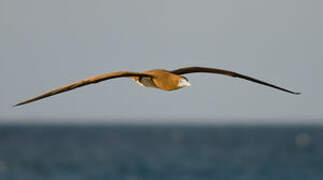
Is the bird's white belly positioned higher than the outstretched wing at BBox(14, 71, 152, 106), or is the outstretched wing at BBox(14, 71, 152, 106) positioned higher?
the outstretched wing at BBox(14, 71, 152, 106)

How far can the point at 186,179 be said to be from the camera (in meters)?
86.3

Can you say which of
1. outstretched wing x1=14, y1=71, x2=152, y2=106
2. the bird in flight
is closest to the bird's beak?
the bird in flight

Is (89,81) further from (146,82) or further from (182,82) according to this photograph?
(182,82)

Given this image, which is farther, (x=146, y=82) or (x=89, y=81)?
(x=146, y=82)

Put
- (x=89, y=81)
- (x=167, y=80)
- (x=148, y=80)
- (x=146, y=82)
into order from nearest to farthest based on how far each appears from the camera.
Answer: (x=89, y=81) → (x=167, y=80) → (x=148, y=80) → (x=146, y=82)

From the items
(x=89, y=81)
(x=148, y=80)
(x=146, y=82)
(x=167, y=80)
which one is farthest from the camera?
(x=146, y=82)

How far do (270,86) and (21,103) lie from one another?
15.9 feet

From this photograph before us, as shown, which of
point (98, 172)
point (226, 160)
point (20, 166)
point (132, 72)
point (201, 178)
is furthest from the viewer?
point (226, 160)

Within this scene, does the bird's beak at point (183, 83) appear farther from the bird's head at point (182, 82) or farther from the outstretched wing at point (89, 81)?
the outstretched wing at point (89, 81)

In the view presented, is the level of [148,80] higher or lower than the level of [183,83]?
lower

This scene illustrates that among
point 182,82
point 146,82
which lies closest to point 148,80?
point 146,82

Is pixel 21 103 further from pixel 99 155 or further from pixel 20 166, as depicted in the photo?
pixel 99 155

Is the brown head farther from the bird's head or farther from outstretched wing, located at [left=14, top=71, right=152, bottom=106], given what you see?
outstretched wing, located at [left=14, top=71, right=152, bottom=106]

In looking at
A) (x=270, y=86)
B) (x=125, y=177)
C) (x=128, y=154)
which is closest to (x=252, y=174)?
(x=125, y=177)
